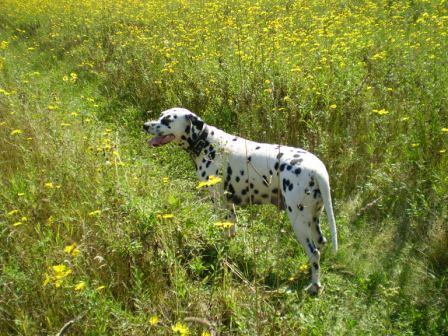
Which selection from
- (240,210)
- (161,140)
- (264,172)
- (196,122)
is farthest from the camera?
(240,210)

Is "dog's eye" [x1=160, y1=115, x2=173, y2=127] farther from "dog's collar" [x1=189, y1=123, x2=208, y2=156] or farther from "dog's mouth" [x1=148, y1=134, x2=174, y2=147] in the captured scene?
"dog's collar" [x1=189, y1=123, x2=208, y2=156]

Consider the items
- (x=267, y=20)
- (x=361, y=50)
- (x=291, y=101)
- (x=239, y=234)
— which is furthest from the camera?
(x=267, y=20)

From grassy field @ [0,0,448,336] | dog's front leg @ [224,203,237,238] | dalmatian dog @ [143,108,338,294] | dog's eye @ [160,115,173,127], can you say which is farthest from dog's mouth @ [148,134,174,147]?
dog's front leg @ [224,203,237,238]

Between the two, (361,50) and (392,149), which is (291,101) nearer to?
(392,149)

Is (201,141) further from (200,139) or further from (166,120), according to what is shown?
(166,120)

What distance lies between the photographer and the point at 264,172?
3715 millimetres

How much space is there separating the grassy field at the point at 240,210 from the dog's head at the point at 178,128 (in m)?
0.47

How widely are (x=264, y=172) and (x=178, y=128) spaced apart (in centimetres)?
114

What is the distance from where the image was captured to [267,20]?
8.13 meters

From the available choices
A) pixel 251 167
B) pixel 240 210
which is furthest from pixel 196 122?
pixel 240 210

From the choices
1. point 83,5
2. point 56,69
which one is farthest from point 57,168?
point 83,5

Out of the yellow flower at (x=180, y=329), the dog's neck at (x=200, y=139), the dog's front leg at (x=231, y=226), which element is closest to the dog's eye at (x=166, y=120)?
the dog's neck at (x=200, y=139)

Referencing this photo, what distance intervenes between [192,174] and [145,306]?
289cm

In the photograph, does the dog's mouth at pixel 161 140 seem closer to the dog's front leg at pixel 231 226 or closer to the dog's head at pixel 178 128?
the dog's head at pixel 178 128
